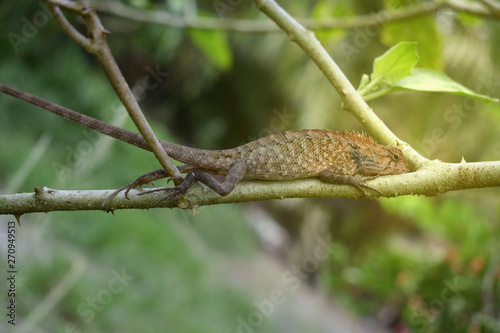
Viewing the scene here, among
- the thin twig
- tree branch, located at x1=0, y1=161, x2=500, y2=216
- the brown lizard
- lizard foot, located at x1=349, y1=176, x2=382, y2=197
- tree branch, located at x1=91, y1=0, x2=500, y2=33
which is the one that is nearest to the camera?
the thin twig

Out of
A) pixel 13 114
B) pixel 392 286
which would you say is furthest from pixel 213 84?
pixel 392 286

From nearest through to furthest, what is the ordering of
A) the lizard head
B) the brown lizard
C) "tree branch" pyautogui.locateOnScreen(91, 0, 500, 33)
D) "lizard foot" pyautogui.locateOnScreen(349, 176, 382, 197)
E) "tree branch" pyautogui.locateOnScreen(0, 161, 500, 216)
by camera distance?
"tree branch" pyautogui.locateOnScreen(0, 161, 500, 216) < "lizard foot" pyautogui.locateOnScreen(349, 176, 382, 197) < the lizard head < the brown lizard < "tree branch" pyautogui.locateOnScreen(91, 0, 500, 33)

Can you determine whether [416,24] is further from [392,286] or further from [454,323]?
[392,286]

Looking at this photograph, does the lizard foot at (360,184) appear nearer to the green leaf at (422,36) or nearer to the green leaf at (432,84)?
the green leaf at (432,84)

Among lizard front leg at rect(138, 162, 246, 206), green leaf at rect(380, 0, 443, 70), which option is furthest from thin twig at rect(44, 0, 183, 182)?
green leaf at rect(380, 0, 443, 70)

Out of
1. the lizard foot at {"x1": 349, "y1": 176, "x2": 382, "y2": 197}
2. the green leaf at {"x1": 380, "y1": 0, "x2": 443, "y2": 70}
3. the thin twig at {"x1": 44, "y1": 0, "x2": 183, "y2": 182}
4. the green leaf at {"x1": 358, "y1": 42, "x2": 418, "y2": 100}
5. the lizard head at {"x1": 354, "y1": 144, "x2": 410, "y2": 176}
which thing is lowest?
the lizard foot at {"x1": 349, "y1": 176, "x2": 382, "y2": 197}

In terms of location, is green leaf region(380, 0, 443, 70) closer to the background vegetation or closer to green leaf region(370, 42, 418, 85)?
the background vegetation

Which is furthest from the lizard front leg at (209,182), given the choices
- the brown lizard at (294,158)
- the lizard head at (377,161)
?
the lizard head at (377,161)
